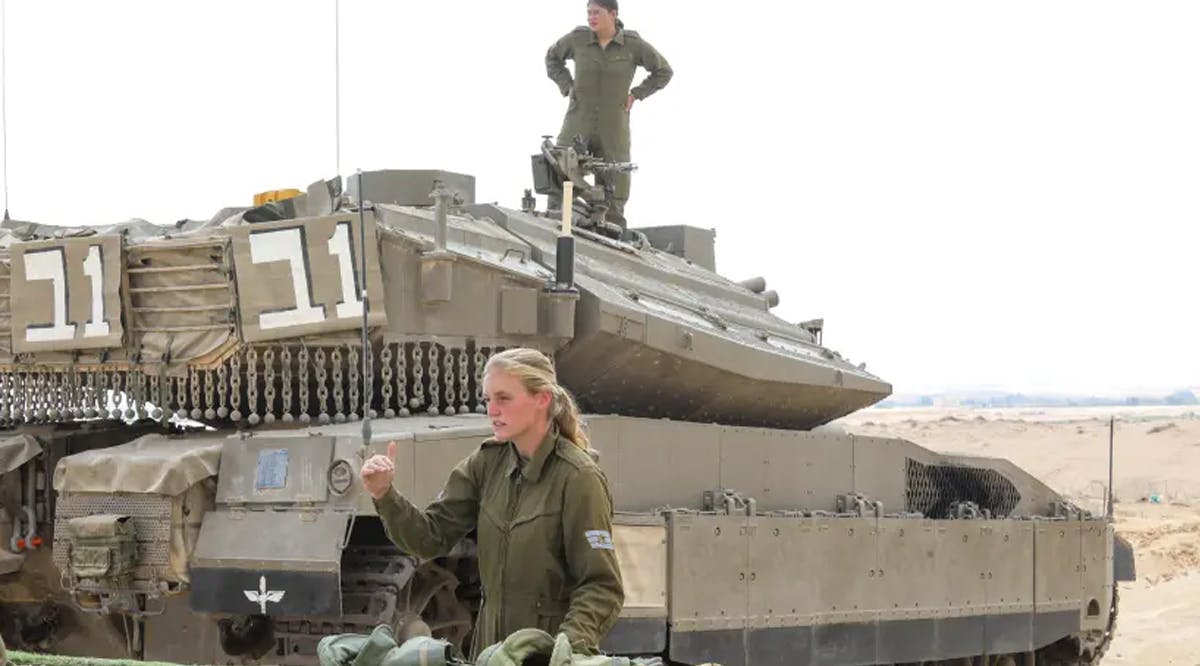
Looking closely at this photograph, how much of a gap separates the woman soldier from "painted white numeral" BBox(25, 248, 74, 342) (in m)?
4.33

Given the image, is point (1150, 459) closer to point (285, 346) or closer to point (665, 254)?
point (665, 254)

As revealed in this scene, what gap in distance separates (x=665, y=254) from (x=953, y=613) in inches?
123

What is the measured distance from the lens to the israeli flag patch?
→ 5.16m

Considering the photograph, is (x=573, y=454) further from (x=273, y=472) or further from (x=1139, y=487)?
(x=1139, y=487)

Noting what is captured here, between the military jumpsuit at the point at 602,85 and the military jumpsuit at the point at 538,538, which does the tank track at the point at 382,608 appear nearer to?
the military jumpsuit at the point at 538,538

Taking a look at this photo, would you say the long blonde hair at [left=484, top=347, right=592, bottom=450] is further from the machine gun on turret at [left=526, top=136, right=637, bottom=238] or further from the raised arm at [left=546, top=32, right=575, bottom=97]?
the raised arm at [left=546, top=32, right=575, bottom=97]

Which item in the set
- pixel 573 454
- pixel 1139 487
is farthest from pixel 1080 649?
pixel 1139 487

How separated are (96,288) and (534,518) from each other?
4494 mm

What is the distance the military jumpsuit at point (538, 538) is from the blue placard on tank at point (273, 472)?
285cm

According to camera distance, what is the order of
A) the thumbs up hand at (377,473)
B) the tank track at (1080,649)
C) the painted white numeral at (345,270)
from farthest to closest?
the tank track at (1080,649)
the painted white numeral at (345,270)
the thumbs up hand at (377,473)

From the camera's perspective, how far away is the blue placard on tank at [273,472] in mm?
8148

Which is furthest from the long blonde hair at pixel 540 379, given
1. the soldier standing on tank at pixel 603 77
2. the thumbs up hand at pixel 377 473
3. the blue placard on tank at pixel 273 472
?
the soldier standing on tank at pixel 603 77

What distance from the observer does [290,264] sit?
8.69 m

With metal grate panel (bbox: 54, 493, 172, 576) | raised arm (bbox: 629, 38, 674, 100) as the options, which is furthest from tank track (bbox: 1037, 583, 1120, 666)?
metal grate panel (bbox: 54, 493, 172, 576)
